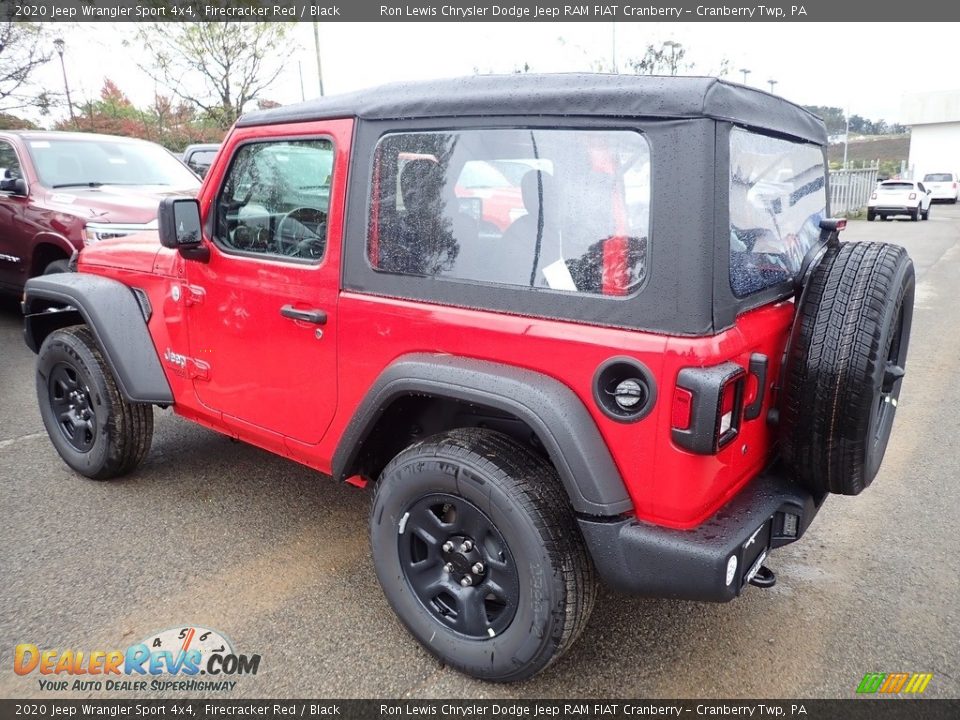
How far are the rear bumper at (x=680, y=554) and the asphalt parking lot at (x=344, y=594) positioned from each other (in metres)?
0.54

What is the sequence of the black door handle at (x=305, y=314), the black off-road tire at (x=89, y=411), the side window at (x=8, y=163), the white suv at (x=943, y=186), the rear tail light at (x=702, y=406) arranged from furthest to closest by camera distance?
the white suv at (x=943, y=186)
the side window at (x=8, y=163)
the black off-road tire at (x=89, y=411)
the black door handle at (x=305, y=314)
the rear tail light at (x=702, y=406)

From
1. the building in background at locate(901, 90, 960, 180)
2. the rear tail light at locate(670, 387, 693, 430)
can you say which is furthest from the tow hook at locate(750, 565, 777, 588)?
the building in background at locate(901, 90, 960, 180)

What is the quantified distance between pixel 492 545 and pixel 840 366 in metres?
1.18

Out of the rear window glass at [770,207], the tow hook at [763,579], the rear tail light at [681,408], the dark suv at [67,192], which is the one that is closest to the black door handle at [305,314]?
the rear tail light at [681,408]

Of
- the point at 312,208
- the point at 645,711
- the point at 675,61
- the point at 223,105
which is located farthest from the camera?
the point at 223,105

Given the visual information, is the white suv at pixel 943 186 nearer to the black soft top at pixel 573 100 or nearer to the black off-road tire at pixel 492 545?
the black soft top at pixel 573 100

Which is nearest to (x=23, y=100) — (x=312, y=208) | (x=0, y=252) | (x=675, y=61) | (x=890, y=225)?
(x=0, y=252)

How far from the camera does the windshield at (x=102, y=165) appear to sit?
6.68 metres

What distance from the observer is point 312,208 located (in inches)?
107

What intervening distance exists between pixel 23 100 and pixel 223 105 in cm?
718

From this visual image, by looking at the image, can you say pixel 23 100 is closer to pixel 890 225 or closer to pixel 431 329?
pixel 431 329

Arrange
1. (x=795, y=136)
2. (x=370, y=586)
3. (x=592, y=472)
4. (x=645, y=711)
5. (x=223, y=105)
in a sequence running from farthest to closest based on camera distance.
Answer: (x=223, y=105)
(x=370, y=586)
(x=795, y=136)
(x=645, y=711)
(x=592, y=472)

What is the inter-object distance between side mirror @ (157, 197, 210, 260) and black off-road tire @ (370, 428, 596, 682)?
1365 millimetres

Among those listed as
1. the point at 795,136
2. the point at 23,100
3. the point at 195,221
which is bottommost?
the point at 195,221
